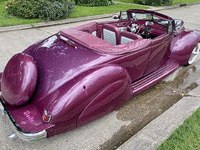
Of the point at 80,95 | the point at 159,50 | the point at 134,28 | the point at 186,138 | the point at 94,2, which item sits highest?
the point at 94,2

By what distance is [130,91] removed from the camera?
2.58m

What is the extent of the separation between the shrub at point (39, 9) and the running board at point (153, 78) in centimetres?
525

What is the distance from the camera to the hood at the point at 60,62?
210 cm

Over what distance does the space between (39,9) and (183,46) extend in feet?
19.2

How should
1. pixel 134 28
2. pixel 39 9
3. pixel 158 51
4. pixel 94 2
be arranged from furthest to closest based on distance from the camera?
pixel 94 2
pixel 39 9
pixel 134 28
pixel 158 51

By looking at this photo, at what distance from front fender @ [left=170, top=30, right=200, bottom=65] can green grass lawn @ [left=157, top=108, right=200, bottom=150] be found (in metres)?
1.46

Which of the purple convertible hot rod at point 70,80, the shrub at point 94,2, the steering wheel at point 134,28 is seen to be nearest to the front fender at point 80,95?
the purple convertible hot rod at point 70,80

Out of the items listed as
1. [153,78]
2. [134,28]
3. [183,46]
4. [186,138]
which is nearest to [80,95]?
[186,138]

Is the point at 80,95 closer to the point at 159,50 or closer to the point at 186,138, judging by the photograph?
the point at 186,138

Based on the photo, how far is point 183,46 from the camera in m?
3.55

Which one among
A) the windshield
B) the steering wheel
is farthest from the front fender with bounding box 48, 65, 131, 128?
the windshield

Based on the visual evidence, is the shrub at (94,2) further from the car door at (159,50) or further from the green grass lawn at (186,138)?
the green grass lawn at (186,138)

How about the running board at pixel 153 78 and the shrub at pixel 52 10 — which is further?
the shrub at pixel 52 10

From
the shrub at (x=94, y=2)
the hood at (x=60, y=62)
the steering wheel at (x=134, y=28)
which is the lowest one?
the hood at (x=60, y=62)
